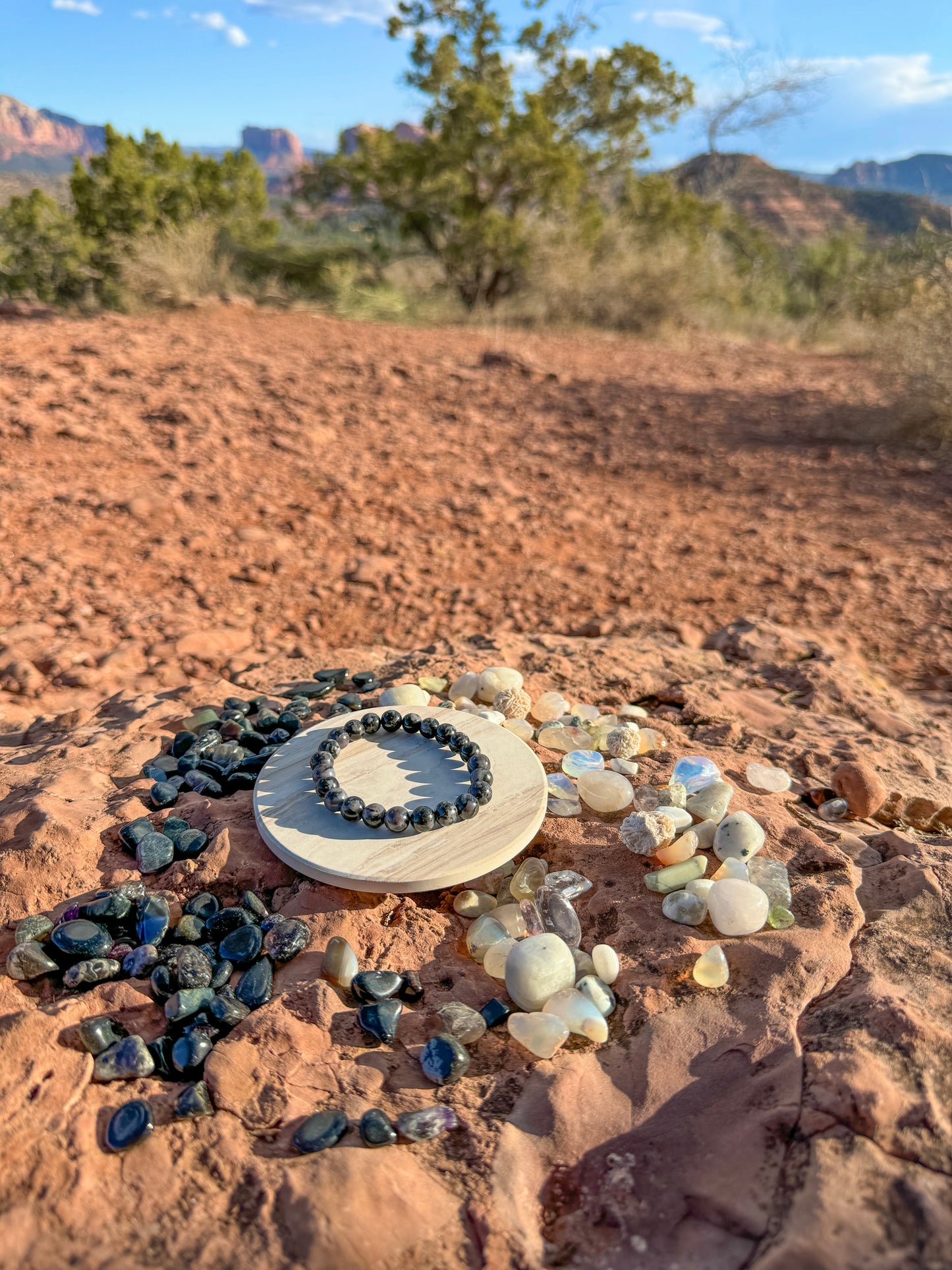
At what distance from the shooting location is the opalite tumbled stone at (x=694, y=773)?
2.12 m

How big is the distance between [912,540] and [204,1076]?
428 cm

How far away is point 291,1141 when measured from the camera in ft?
4.22

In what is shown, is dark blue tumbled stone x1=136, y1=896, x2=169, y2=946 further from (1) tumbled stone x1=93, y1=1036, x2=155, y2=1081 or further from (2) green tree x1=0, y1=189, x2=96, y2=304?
(2) green tree x1=0, y1=189, x2=96, y2=304

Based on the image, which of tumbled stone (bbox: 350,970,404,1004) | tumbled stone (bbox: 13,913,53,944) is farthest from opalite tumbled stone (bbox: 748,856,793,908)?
tumbled stone (bbox: 13,913,53,944)

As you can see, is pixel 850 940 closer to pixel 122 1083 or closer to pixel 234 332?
pixel 122 1083

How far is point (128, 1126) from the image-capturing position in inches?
49.8

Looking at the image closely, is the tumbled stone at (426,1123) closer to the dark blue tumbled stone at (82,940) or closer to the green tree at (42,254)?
the dark blue tumbled stone at (82,940)

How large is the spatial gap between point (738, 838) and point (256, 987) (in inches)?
46.1

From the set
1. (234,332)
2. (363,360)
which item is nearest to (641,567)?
(363,360)

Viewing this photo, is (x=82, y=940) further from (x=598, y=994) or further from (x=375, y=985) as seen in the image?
(x=598, y=994)

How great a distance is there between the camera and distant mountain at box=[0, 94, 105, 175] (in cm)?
3389

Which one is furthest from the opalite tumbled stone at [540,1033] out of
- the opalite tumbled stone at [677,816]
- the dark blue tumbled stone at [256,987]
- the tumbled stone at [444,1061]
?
the opalite tumbled stone at [677,816]

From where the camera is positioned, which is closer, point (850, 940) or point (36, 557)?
point (850, 940)

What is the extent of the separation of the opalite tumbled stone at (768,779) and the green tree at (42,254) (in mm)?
8822
